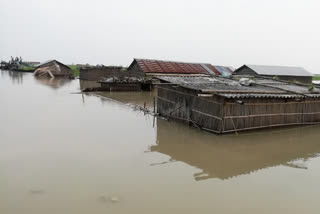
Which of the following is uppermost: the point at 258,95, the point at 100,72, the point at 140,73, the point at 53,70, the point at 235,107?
the point at 53,70

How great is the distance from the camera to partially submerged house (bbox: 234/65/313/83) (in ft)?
81.0

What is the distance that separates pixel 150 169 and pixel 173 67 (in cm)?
2316

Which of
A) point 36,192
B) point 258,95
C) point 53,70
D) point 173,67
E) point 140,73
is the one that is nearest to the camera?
point 36,192

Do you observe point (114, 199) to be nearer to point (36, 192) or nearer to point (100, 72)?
point (36, 192)

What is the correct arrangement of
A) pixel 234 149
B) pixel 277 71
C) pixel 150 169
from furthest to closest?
pixel 277 71
pixel 234 149
pixel 150 169

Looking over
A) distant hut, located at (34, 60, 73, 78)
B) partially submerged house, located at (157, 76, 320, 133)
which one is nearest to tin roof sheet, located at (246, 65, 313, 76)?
partially submerged house, located at (157, 76, 320, 133)

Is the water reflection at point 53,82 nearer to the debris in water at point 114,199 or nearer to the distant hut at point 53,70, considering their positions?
the distant hut at point 53,70

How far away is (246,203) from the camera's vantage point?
15.1 ft

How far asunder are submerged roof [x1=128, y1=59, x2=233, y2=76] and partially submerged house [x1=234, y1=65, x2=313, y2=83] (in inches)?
75.0

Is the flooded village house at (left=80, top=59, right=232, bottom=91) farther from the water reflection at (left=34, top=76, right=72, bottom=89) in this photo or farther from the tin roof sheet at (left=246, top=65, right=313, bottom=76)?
the water reflection at (left=34, top=76, right=72, bottom=89)

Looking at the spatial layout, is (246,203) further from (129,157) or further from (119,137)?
(119,137)

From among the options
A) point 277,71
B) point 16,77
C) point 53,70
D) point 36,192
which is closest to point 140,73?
point 277,71

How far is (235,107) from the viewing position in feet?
28.2

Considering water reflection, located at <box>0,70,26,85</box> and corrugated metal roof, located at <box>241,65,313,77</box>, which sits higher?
corrugated metal roof, located at <box>241,65,313,77</box>
